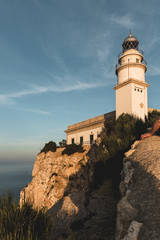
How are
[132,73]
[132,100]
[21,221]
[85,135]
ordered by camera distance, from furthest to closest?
[85,135] < [132,73] < [132,100] < [21,221]

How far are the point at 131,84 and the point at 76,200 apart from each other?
17366 mm

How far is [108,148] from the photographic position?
1567 centimetres

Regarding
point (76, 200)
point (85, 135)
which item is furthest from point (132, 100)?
point (76, 200)

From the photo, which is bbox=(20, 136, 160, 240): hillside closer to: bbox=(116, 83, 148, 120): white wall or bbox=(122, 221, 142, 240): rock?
bbox=(122, 221, 142, 240): rock

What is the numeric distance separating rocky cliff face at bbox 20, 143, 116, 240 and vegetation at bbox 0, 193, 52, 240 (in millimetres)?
383

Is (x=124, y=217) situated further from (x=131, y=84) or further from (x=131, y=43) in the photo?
(x=131, y=43)

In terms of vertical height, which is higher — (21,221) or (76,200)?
(21,221)

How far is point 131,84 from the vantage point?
21.9 metres

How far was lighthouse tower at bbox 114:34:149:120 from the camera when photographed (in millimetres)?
21875

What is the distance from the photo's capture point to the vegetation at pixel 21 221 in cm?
479

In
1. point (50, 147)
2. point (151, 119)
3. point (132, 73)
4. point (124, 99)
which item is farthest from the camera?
point (50, 147)

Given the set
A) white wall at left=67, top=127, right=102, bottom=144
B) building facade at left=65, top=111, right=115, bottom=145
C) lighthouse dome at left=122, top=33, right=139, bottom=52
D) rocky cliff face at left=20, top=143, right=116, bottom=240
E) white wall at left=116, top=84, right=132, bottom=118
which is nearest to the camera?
rocky cliff face at left=20, top=143, right=116, bottom=240

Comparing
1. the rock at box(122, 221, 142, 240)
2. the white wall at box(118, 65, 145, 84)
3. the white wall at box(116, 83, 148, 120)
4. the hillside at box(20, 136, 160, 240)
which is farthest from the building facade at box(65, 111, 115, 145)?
the rock at box(122, 221, 142, 240)

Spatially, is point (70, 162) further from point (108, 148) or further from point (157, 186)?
point (157, 186)
